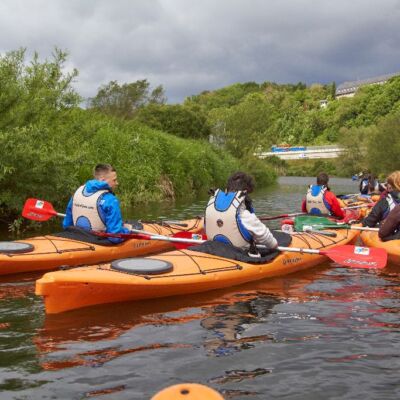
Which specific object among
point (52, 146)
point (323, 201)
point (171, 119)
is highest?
point (171, 119)

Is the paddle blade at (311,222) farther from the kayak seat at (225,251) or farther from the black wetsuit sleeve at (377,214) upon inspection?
the kayak seat at (225,251)

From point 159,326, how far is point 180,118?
978 inches

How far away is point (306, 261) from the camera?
21.8ft

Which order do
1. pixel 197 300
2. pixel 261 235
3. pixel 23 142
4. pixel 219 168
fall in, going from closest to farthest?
pixel 197 300 → pixel 261 235 → pixel 23 142 → pixel 219 168

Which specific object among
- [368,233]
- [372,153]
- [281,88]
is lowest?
[368,233]

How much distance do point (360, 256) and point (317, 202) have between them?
3721 millimetres

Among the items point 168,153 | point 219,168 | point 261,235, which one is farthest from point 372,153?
point 261,235

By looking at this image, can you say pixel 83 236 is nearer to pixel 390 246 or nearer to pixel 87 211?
pixel 87 211

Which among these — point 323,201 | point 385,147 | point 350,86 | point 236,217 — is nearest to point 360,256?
point 236,217

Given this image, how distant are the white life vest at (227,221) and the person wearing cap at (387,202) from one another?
2422 mm

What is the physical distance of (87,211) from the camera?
645cm

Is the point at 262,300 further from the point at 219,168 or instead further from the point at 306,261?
the point at 219,168

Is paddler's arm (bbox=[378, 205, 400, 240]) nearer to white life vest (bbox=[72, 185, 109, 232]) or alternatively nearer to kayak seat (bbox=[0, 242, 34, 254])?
white life vest (bbox=[72, 185, 109, 232])

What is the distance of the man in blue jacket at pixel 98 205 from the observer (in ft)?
20.8
